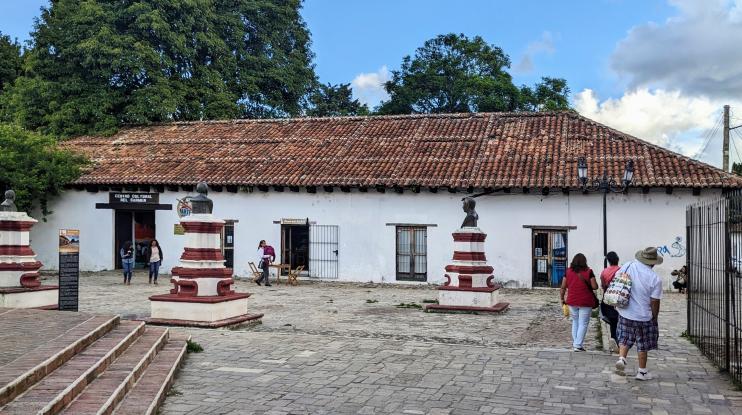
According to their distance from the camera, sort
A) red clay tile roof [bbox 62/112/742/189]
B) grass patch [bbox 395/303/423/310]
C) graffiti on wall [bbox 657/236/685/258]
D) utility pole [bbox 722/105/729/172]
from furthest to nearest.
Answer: utility pole [bbox 722/105/729/172]
red clay tile roof [bbox 62/112/742/189]
graffiti on wall [bbox 657/236/685/258]
grass patch [bbox 395/303/423/310]

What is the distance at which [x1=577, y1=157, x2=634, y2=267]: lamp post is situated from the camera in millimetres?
17109

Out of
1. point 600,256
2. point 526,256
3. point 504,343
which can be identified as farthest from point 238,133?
point 504,343

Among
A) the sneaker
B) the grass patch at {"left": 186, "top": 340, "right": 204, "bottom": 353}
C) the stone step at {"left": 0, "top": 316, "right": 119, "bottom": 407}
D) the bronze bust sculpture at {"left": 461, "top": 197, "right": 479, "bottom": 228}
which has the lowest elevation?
the sneaker

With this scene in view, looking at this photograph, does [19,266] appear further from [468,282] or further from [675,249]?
[675,249]

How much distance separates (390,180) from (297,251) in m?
3.89

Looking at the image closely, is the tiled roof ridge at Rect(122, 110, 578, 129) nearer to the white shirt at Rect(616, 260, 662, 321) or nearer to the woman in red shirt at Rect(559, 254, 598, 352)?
the woman in red shirt at Rect(559, 254, 598, 352)

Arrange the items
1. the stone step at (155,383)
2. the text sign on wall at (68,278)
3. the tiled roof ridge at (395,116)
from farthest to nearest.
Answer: the tiled roof ridge at (395,116)
the text sign on wall at (68,278)
the stone step at (155,383)

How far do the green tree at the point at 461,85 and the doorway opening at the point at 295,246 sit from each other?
17467mm

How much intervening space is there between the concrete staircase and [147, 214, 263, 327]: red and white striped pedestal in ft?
8.08

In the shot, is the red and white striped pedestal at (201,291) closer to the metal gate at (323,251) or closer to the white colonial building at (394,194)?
the white colonial building at (394,194)

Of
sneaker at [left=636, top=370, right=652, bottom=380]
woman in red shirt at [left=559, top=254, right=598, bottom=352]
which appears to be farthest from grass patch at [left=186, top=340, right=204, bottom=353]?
sneaker at [left=636, top=370, right=652, bottom=380]

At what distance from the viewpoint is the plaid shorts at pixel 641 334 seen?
26.4ft

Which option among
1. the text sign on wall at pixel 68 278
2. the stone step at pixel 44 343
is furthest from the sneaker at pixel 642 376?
the text sign on wall at pixel 68 278

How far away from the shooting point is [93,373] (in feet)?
22.9
